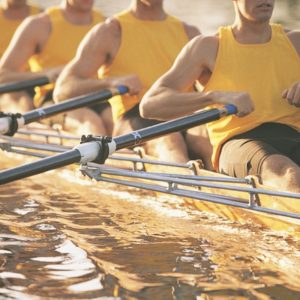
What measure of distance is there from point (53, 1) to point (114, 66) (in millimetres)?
17151

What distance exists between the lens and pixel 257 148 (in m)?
6.00

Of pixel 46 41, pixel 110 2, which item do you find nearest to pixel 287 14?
pixel 110 2

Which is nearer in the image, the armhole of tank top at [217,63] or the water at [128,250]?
the water at [128,250]

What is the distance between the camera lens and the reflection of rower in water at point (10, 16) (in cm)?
995

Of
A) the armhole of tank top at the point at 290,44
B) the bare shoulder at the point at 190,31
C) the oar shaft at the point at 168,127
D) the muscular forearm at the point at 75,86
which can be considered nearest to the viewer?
the oar shaft at the point at 168,127

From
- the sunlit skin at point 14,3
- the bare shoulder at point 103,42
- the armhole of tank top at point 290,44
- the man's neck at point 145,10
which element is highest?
the sunlit skin at point 14,3

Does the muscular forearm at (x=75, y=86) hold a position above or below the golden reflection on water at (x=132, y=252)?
above

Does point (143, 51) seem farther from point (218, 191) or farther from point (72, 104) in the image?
point (218, 191)

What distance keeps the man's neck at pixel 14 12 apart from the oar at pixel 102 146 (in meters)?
4.39

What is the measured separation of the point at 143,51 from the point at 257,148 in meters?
1.91

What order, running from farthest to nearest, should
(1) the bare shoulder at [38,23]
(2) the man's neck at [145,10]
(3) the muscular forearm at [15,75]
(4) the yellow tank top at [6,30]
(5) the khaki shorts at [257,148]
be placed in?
(4) the yellow tank top at [6,30] < (1) the bare shoulder at [38,23] < (3) the muscular forearm at [15,75] < (2) the man's neck at [145,10] < (5) the khaki shorts at [257,148]

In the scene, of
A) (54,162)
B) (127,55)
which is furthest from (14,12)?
(54,162)

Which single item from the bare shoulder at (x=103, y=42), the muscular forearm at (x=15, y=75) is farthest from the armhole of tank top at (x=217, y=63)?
the muscular forearm at (x=15, y=75)

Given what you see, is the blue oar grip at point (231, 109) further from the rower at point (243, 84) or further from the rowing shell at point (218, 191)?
the rowing shell at point (218, 191)
